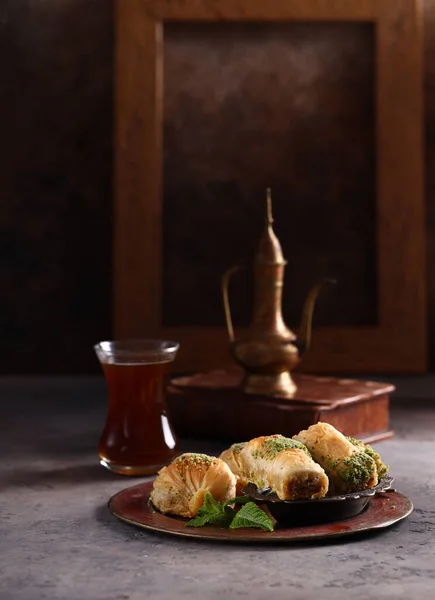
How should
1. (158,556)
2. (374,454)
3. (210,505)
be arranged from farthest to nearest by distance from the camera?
(374,454) → (210,505) → (158,556)

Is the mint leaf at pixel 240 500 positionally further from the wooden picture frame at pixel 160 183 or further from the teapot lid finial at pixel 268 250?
the wooden picture frame at pixel 160 183

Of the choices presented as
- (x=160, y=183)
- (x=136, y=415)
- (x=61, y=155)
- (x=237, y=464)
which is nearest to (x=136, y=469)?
(x=136, y=415)

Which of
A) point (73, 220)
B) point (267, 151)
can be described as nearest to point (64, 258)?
point (73, 220)

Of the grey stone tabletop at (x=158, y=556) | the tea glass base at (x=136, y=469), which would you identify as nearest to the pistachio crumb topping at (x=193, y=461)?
the grey stone tabletop at (x=158, y=556)

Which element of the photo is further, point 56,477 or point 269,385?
point 269,385

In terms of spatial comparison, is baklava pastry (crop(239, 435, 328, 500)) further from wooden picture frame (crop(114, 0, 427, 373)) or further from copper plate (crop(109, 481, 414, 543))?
wooden picture frame (crop(114, 0, 427, 373))

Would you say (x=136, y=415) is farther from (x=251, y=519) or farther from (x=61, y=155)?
(x=61, y=155)

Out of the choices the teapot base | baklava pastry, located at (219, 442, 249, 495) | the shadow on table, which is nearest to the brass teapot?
the teapot base
